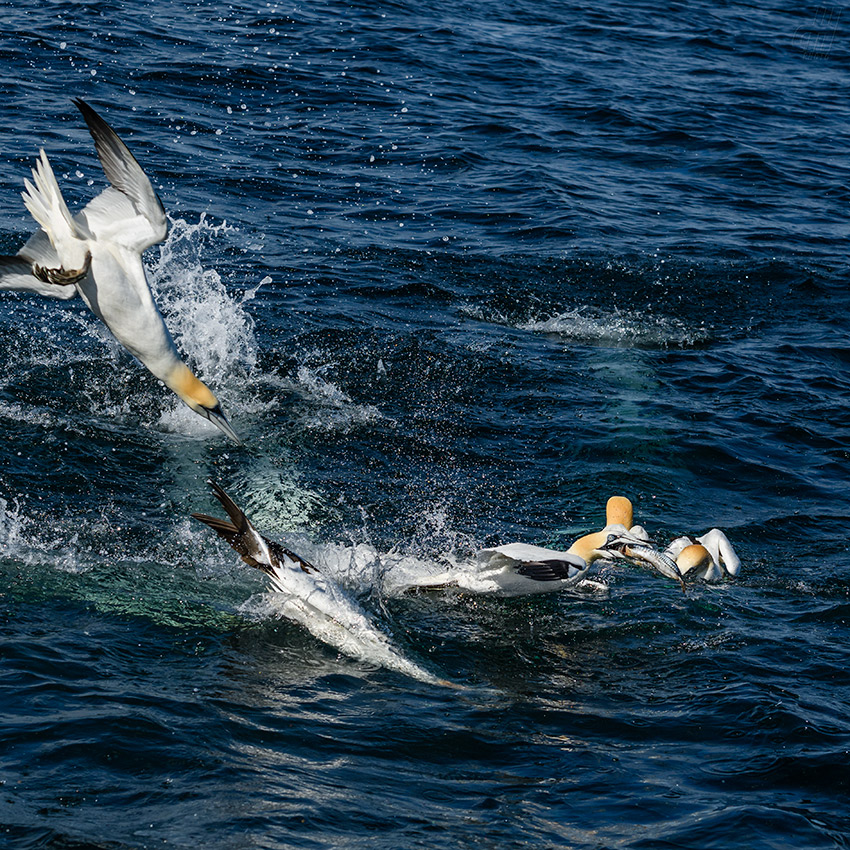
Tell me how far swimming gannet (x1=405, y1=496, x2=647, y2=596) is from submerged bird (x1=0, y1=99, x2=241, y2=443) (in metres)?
2.09

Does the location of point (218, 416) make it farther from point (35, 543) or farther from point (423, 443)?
point (423, 443)

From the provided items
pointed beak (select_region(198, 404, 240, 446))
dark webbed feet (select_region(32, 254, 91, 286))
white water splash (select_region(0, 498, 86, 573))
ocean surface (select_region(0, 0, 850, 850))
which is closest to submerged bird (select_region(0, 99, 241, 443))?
dark webbed feet (select_region(32, 254, 91, 286))

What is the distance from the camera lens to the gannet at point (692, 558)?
7352mm

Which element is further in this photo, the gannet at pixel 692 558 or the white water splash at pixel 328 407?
the white water splash at pixel 328 407

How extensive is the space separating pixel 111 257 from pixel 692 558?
4.12 meters

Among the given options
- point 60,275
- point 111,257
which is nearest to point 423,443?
point 111,257

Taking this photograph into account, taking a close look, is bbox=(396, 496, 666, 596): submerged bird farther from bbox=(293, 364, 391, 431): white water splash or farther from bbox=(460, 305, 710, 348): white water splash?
bbox=(460, 305, 710, 348): white water splash

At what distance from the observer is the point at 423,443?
34.2 feet

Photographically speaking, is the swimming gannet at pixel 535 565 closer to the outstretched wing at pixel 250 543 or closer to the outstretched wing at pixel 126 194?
the outstretched wing at pixel 250 543

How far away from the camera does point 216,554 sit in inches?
336

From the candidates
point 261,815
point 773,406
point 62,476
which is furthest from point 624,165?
point 261,815

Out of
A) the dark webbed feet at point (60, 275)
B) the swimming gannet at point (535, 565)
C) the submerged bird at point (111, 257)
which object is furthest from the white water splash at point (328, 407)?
the dark webbed feet at point (60, 275)

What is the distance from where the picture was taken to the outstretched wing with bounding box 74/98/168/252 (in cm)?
719

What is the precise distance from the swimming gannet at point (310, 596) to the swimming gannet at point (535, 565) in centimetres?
74
